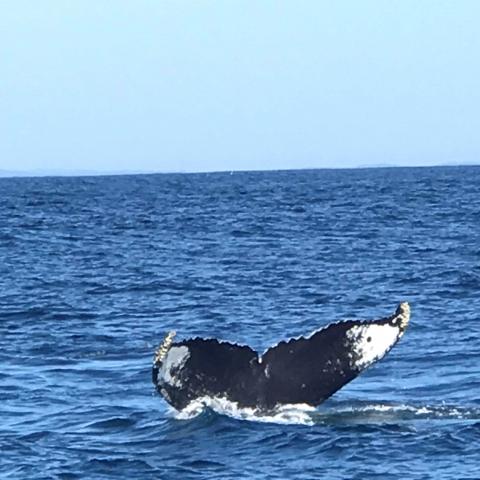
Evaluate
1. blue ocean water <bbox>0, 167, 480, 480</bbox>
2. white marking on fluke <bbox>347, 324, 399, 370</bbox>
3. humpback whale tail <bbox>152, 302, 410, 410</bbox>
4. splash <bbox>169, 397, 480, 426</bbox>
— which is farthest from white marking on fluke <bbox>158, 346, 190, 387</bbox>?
white marking on fluke <bbox>347, 324, 399, 370</bbox>

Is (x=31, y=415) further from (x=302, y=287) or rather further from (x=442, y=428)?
(x=302, y=287)

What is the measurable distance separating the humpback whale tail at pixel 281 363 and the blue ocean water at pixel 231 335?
371 mm

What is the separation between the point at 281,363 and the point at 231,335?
7.95 m

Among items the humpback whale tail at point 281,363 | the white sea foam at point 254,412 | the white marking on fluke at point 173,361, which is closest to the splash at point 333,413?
the white sea foam at point 254,412

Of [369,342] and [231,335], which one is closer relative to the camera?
[369,342]

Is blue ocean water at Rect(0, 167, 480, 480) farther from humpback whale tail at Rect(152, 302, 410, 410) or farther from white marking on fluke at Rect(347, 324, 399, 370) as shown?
white marking on fluke at Rect(347, 324, 399, 370)

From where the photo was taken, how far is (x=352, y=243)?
38000 millimetres

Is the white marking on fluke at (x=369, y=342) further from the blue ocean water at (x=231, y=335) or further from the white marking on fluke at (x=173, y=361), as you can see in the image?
the white marking on fluke at (x=173, y=361)

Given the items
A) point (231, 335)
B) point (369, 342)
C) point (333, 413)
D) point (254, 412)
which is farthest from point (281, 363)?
point (231, 335)

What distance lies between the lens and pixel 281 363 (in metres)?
12.6

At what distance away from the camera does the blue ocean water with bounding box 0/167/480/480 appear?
493 inches

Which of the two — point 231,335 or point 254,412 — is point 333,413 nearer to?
point 254,412

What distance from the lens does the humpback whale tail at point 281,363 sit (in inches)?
481

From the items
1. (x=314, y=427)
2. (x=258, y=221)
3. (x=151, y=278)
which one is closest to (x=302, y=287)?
(x=151, y=278)
